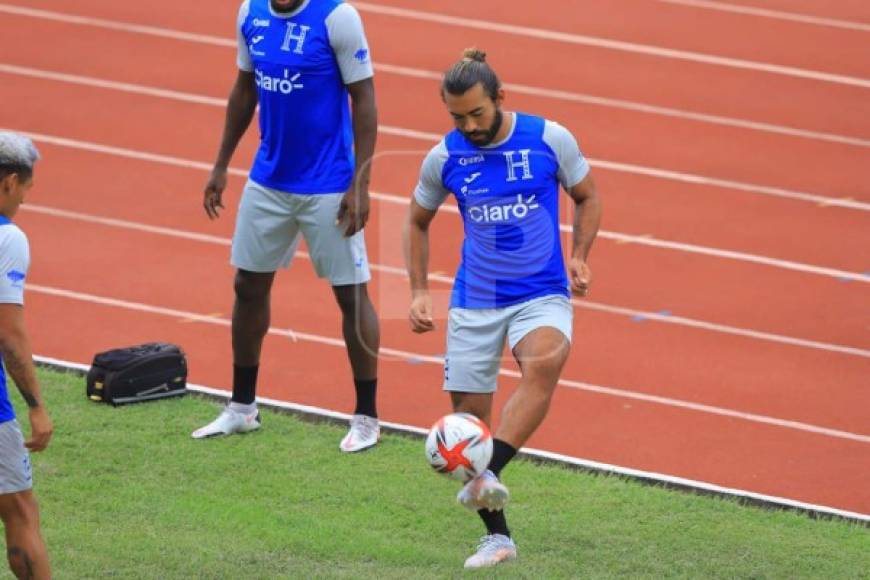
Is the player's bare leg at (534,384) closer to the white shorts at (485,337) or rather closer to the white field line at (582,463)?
the white shorts at (485,337)

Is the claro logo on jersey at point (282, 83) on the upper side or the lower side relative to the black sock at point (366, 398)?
upper

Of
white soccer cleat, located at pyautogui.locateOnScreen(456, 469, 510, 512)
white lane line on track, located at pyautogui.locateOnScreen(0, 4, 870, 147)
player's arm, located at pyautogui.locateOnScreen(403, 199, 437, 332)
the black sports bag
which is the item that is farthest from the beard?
white lane line on track, located at pyautogui.locateOnScreen(0, 4, 870, 147)

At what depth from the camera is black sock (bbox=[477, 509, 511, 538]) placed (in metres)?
7.30

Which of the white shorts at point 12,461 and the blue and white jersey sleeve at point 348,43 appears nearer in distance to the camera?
the white shorts at point 12,461

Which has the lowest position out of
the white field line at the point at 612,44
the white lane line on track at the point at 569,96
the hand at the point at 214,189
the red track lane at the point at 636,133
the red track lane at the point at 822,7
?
the red track lane at the point at 636,133

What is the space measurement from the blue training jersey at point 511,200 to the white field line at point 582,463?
1.65 meters

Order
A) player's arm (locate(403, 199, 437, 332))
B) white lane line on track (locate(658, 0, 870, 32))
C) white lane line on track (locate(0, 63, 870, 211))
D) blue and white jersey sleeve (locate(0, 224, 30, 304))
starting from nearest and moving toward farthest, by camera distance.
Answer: blue and white jersey sleeve (locate(0, 224, 30, 304)) < player's arm (locate(403, 199, 437, 332)) < white lane line on track (locate(0, 63, 870, 211)) < white lane line on track (locate(658, 0, 870, 32))

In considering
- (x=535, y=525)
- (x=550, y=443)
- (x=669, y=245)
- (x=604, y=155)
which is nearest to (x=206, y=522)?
(x=535, y=525)

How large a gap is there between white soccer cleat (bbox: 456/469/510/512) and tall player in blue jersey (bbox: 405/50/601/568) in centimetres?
22

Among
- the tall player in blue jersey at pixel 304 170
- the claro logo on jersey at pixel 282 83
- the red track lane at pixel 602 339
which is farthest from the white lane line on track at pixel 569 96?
the claro logo on jersey at pixel 282 83

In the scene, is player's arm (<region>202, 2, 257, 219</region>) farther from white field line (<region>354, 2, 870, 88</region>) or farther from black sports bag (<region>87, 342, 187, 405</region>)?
white field line (<region>354, 2, 870, 88</region>)

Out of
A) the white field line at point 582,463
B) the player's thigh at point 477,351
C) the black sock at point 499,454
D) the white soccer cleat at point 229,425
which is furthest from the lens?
the white soccer cleat at point 229,425

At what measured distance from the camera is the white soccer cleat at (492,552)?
717cm

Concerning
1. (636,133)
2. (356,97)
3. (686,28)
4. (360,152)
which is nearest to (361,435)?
(360,152)
